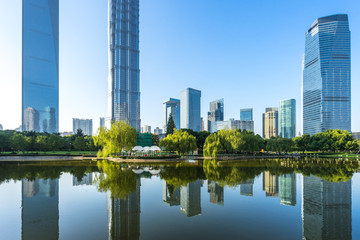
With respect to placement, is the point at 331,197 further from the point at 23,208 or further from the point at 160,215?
the point at 23,208

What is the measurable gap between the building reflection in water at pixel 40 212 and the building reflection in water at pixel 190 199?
6783 millimetres

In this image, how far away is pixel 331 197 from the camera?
49.3 ft

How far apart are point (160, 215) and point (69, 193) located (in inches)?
368

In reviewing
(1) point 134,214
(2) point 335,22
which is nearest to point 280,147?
(1) point 134,214

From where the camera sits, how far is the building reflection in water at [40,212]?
9.02 metres

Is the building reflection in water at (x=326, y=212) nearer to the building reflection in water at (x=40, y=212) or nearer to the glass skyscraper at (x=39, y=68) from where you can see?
the building reflection in water at (x=40, y=212)

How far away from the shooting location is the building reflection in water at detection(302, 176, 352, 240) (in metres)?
9.10

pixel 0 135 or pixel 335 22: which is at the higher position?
pixel 335 22

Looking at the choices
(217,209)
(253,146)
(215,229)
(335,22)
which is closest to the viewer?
(215,229)

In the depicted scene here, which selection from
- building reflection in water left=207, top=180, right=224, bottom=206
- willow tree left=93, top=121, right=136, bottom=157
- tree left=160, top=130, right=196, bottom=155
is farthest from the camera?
tree left=160, top=130, right=196, bottom=155

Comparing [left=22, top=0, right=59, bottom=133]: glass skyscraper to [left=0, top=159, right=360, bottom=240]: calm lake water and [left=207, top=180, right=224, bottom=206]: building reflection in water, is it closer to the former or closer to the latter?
[left=0, top=159, right=360, bottom=240]: calm lake water

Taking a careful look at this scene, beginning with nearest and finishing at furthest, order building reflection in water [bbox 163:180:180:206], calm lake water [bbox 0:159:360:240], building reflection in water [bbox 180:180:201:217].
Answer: calm lake water [bbox 0:159:360:240] → building reflection in water [bbox 180:180:201:217] → building reflection in water [bbox 163:180:180:206]

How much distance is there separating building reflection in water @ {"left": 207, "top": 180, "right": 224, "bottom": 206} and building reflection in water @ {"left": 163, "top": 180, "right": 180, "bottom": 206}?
2517 millimetres

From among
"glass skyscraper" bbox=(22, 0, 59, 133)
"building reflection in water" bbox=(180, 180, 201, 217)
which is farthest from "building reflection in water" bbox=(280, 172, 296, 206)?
"glass skyscraper" bbox=(22, 0, 59, 133)
